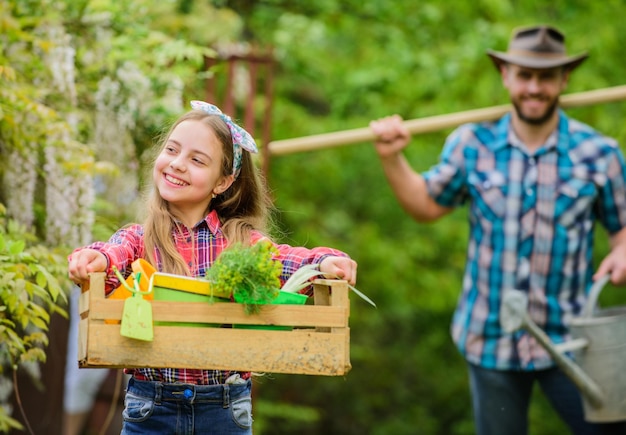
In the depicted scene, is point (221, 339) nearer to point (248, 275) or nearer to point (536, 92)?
point (248, 275)

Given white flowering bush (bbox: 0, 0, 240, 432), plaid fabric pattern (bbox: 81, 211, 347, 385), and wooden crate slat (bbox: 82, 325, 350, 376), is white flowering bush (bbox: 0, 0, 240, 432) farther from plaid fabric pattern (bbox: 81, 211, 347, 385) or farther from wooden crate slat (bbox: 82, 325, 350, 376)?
wooden crate slat (bbox: 82, 325, 350, 376)

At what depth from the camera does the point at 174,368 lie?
283 centimetres

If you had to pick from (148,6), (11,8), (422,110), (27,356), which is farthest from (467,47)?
(27,356)

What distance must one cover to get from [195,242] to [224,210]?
9.0 inches

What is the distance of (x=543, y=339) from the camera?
4109 millimetres

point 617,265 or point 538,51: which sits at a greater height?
point 538,51

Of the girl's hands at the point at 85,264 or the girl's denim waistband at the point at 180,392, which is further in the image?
the girl's denim waistband at the point at 180,392

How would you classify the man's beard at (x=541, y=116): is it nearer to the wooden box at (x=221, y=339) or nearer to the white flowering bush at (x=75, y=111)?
the white flowering bush at (x=75, y=111)

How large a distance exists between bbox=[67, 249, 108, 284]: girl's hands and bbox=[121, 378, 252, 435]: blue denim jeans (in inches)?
14.8

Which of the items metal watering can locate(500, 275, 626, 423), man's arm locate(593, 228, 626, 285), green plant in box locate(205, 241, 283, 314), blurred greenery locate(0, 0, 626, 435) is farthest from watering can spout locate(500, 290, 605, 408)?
blurred greenery locate(0, 0, 626, 435)

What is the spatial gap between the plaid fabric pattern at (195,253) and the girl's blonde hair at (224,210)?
0.03m

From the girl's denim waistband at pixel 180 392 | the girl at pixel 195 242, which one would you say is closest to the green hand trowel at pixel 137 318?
the girl at pixel 195 242

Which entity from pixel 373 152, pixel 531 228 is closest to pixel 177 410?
pixel 531 228

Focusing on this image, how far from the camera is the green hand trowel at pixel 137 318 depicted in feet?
8.66
